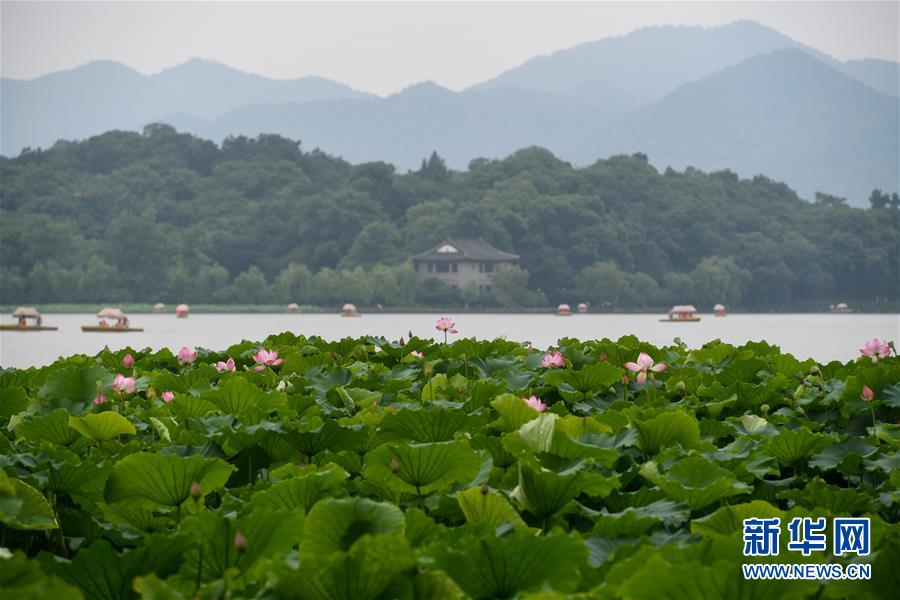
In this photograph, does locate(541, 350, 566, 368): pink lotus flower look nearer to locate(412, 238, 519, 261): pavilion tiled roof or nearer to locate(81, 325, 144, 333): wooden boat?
locate(81, 325, 144, 333): wooden boat

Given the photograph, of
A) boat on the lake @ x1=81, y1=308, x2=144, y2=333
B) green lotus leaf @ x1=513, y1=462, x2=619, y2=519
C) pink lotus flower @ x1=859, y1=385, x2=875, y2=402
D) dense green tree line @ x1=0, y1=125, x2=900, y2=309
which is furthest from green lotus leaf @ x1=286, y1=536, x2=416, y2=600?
dense green tree line @ x1=0, y1=125, x2=900, y2=309

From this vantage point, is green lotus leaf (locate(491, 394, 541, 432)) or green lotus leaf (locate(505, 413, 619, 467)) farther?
green lotus leaf (locate(491, 394, 541, 432))

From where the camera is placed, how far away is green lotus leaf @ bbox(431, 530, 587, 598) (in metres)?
1.26

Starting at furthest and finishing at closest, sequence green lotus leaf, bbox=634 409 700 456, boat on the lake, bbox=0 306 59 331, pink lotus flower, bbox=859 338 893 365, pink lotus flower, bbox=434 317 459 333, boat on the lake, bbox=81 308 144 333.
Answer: boat on the lake, bbox=81 308 144 333 < boat on the lake, bbox=0 306 59 331 < pink lotus flower, bbox=434 317 459 333 < pink lotus flower, bbox=859 338 893 365 < green lotus leaf, bbox=634 409 700 456

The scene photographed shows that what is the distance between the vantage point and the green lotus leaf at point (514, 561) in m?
1.26

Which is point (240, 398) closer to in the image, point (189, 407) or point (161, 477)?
point (189, 407)

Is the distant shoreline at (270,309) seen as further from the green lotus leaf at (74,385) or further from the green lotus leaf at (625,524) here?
the green lotus leaf at (625,524)

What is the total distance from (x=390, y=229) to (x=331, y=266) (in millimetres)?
4248

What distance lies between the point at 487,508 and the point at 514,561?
30cm

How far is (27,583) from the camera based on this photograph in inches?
42.7

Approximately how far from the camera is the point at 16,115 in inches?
7569

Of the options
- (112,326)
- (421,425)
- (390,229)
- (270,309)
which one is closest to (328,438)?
(421,425)

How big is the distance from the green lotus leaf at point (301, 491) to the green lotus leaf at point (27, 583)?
52 centimetres

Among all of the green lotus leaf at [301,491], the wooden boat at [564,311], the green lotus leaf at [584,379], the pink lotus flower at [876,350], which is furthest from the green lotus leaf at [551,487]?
the wooden boat at [564,311]
